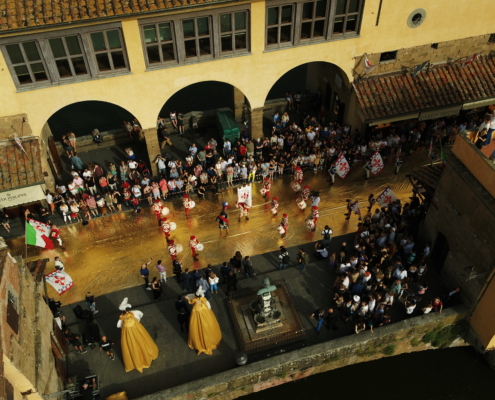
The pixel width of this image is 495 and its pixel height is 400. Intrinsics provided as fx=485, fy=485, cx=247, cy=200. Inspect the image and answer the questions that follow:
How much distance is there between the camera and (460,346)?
70.7 ft

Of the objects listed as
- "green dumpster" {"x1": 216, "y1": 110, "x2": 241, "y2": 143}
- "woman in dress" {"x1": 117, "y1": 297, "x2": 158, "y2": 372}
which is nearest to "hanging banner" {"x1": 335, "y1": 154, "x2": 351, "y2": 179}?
"green dumpster" {"x1": 216, "y1": 110, "x2": 241, "y2": 143}

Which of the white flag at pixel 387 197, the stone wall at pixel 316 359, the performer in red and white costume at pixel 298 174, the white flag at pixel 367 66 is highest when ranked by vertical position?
the white flag at pixel 367 66

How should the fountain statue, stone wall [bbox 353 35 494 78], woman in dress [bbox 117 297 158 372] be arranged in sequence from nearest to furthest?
woman in dress [bbox 117 297 158 372] < the fountain statue < stone wall [bbox 353 35 494 78]

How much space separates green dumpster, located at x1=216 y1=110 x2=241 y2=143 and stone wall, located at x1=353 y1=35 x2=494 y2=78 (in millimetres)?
7445

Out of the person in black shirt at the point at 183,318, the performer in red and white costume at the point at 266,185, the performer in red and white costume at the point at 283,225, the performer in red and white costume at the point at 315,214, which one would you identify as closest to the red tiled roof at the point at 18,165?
the person in black shirt at the point at 183,318

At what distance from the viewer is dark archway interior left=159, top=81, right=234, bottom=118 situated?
35.2 m

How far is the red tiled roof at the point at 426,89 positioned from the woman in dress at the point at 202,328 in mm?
14050

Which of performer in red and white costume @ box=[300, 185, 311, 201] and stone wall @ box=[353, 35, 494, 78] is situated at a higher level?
stone wall @ box=[353, 35, 494, 78]

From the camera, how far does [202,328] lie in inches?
730

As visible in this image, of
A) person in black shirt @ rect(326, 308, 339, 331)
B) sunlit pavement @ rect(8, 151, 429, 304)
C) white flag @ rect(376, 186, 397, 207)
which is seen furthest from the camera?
white flag @ rect(376, 186, 397, 207)

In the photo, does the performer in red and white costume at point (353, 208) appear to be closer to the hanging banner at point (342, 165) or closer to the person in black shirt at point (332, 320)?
the hanging banner at point (342, 165)

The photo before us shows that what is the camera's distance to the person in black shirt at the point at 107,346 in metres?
18.8

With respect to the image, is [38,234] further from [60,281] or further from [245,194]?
[245,194]

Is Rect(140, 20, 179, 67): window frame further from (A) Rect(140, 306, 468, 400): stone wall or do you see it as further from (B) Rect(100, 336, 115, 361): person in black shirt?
(A) Rect(140, 306, 468, 400): stone wall
